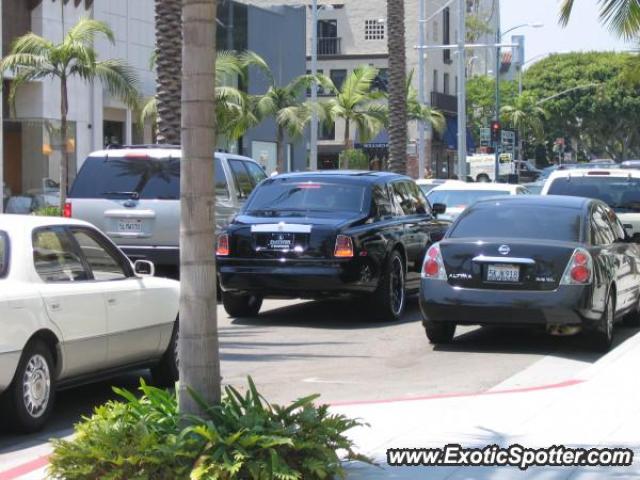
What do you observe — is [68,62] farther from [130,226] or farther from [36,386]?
[36,386]

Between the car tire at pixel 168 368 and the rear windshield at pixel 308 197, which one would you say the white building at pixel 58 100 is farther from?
the car tire at pixel 168 368

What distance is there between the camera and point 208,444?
6.12 meters

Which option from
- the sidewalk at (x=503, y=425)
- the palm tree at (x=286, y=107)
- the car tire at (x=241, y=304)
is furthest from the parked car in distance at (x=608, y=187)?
the palm tree at (x=286, y=107)

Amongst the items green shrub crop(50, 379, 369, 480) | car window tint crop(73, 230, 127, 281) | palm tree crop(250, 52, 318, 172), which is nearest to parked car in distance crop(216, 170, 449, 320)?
car window tint crop(73, 230, 127, 281)

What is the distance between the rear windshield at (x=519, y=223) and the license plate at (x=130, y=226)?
209 inches

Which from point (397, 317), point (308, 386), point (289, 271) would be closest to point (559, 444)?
point (308, 386)

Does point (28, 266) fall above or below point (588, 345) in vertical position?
above

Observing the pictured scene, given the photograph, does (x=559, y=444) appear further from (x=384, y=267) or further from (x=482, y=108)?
(x=482, y=108)

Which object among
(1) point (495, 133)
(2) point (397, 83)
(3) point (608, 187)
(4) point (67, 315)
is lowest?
(4) point (67, 315)

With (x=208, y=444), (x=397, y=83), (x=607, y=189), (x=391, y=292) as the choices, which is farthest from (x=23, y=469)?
(x=397, y=83)

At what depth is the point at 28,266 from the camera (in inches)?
341

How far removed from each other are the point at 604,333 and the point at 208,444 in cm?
721

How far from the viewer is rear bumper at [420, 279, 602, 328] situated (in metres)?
11.9

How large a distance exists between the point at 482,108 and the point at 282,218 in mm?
70973
